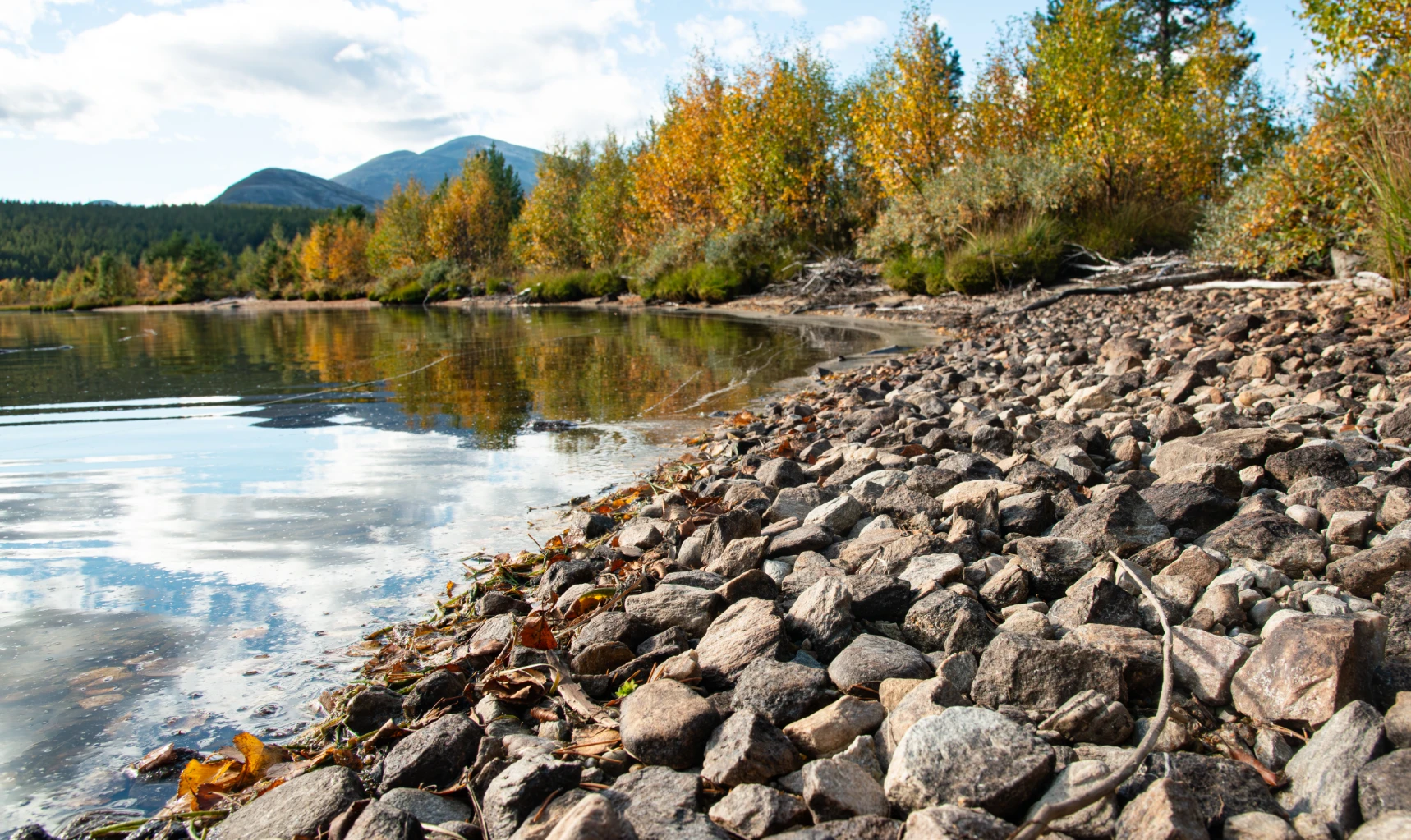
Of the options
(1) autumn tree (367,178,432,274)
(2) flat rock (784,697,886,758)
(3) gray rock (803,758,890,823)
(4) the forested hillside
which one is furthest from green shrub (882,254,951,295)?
(4) the forested hillside

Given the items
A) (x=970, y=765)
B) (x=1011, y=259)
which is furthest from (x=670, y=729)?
(x=1011, y=259)

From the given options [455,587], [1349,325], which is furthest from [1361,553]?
[1349,325]

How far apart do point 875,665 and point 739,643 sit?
0.38m

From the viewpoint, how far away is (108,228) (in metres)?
112

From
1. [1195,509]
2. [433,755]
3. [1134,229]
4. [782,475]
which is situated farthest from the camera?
[1134,229]

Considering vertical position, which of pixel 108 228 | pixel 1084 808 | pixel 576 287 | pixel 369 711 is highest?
pixel 108 228

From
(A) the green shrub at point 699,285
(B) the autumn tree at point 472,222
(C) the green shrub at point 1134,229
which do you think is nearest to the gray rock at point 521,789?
A: (C) the green shrub at point 1134,229

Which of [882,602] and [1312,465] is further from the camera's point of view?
[1312,465]

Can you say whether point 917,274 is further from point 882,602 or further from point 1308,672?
point 1308,672

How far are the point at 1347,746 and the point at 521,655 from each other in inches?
76.4

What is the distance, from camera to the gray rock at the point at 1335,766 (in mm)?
1440

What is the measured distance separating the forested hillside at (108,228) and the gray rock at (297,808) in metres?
109

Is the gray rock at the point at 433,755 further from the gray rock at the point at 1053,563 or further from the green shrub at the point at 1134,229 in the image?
the green shrub at the point at 1134,229

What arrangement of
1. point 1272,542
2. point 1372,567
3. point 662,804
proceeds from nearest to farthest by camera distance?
point 662,804
point 1372,567
point 1272,542
